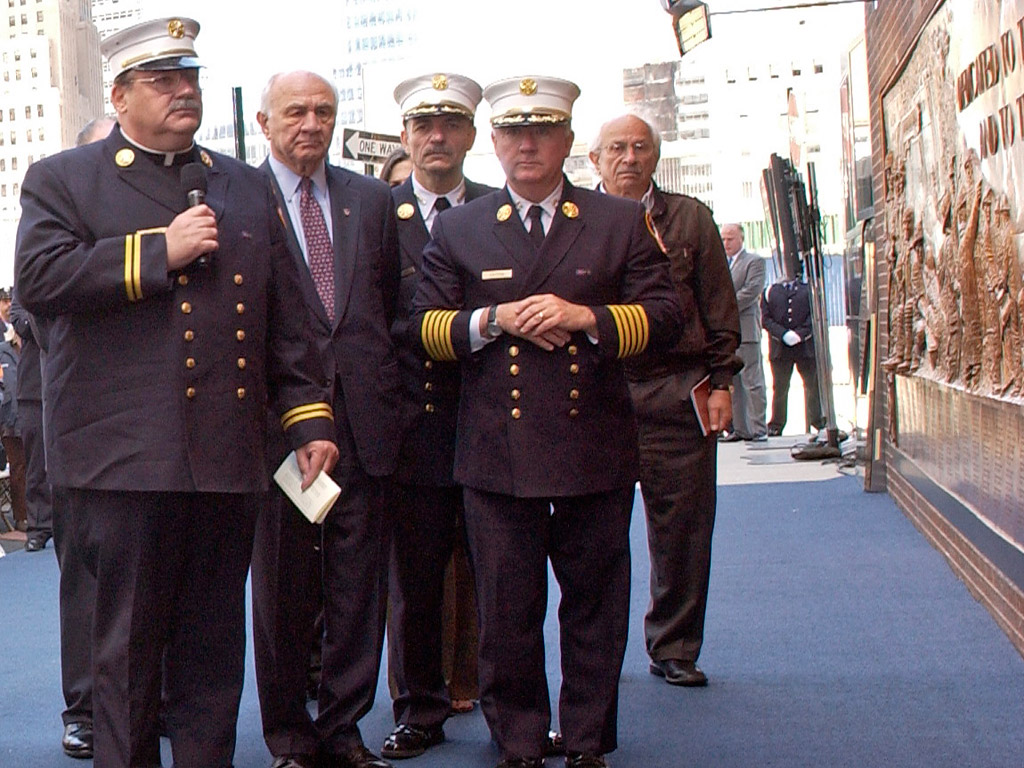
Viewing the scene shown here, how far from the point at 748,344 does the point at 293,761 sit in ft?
38.2

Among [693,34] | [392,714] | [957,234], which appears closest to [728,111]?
[693,34]

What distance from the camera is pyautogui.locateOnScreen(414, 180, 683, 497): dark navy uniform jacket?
416 centimetres

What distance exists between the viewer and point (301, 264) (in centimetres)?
440

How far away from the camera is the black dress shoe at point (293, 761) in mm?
4250

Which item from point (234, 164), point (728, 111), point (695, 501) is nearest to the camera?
point (234, 164)

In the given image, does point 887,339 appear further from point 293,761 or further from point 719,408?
point 293,761

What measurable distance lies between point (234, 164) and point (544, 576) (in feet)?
4.46

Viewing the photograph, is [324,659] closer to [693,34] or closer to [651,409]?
[651,409]

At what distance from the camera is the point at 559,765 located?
14.6 ft

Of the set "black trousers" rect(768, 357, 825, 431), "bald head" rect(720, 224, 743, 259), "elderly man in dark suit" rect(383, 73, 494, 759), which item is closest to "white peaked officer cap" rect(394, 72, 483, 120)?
"elderly man in dark suit" rect(383, 73, 494, 759)

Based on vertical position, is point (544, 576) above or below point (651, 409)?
below

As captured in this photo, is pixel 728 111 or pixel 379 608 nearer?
pixel 379 608

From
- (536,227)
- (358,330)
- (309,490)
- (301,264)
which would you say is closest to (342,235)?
(301,264)

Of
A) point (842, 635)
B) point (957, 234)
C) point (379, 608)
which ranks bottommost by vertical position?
point (842, 635)
